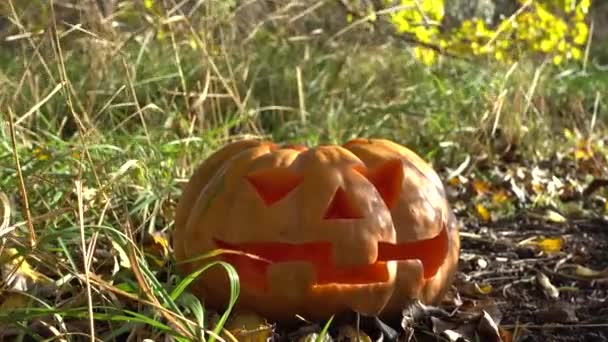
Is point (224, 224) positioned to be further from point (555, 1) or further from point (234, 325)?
point (555, 1)

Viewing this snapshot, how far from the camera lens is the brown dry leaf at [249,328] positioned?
7.02ft

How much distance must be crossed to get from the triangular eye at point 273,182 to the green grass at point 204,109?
31cm

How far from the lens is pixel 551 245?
324 centimetres

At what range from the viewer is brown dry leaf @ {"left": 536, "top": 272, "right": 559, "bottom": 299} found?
2752 millimetres

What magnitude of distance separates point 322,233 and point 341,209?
101 mm

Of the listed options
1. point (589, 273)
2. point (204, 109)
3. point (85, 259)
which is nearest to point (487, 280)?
point (589, 273)

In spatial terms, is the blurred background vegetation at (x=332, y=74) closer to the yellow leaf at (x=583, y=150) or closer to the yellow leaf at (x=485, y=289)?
the yellow leaf at (x=583, y=150)

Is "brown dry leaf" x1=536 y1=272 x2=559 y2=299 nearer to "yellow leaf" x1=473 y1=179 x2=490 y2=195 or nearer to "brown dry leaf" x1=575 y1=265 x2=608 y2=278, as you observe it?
"brown dry leaf" x1=575 y1=265 x2=608 y2=278

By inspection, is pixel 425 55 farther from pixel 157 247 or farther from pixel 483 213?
pixel 157 247

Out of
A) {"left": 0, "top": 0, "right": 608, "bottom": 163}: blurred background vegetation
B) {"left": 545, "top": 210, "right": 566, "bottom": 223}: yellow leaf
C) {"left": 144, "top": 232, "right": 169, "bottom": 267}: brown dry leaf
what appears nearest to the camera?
{"left": 144, "top": 232, "right": 169, "bottom": 267}: brown dry leaf

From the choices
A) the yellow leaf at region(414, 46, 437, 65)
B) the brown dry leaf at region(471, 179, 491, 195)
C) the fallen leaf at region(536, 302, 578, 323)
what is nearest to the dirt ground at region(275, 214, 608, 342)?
→ the fallen leaf at region(536, 302, 578, 323)

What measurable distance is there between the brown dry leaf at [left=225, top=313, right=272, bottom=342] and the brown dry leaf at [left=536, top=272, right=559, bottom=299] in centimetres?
93

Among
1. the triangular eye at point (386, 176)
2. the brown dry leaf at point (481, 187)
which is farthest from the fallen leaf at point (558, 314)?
the brown dry leaf at point (481, 187)

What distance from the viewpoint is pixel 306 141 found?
4668 mm
